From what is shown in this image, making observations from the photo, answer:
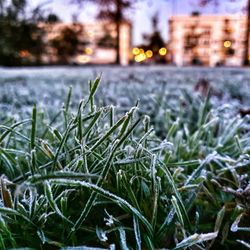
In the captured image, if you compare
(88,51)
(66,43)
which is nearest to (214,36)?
(66,43)

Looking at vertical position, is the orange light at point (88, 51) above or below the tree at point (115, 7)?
below

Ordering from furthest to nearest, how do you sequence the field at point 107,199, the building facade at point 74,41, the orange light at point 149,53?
the orange light at point 149,53
the building facade at point 74,41
the field at point 107,199

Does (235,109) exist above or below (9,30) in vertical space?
below

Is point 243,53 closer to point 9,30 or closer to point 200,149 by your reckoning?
point 9,30

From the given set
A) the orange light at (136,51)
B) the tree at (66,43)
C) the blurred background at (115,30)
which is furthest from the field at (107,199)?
the orange light at (136,51)

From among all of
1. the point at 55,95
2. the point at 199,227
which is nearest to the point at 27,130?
the point at 199,227

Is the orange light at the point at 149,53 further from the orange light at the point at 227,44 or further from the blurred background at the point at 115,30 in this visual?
the orange light at the point at 227,44

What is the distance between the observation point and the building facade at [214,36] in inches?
376

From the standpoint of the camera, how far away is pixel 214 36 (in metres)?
10.7

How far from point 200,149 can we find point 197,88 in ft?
5.30

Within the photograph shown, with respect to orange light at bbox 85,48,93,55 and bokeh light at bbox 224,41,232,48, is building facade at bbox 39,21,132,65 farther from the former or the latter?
bokeh light at bbox 224,41,232,48

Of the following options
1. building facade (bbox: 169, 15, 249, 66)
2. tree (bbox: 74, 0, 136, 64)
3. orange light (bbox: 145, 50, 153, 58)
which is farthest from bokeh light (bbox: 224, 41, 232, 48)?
orange light (bbox: 145, 50, 153, 58)

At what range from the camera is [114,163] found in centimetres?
63

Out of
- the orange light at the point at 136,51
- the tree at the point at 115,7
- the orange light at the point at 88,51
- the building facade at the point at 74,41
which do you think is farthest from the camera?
the orange light at the point at 136,51
